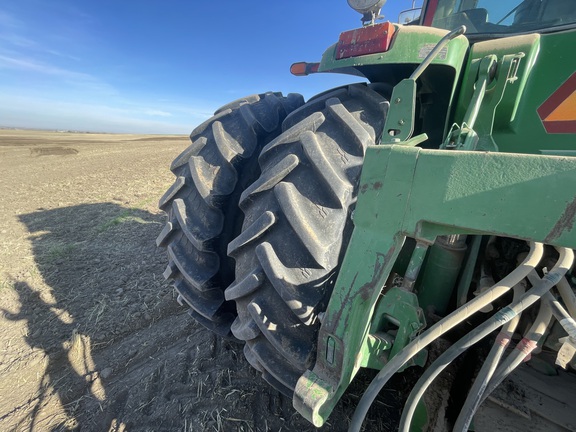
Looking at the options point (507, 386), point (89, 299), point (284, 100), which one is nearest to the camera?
point (507, 386)

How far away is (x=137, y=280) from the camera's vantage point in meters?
2.86

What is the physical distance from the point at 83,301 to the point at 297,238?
234 cm

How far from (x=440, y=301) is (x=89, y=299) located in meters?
2.68

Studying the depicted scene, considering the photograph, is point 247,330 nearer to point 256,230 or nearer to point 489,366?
point 256,230

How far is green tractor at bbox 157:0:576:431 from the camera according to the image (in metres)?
0.73

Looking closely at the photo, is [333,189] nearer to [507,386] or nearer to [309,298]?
[309,298]

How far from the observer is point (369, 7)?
1369 mm

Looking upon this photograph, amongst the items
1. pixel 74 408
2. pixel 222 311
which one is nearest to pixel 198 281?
pixel 222 311

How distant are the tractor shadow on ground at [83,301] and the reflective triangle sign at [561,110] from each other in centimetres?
234

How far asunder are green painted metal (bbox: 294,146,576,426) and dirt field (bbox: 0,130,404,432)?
75cm

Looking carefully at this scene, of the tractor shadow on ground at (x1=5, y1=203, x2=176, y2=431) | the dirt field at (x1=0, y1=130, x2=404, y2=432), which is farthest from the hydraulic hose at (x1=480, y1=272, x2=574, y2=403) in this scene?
the tractor shadow on ground at (x1=5, y1=203, x2=176, y2=431)

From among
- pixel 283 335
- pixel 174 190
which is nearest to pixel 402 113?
pixel 283 335

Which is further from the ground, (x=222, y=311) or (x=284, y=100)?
(x=284, y=100)

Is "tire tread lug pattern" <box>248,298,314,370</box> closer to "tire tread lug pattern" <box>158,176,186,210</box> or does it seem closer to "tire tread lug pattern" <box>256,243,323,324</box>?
"tire tread lug pattern" <box>256,243,323,324</box>
